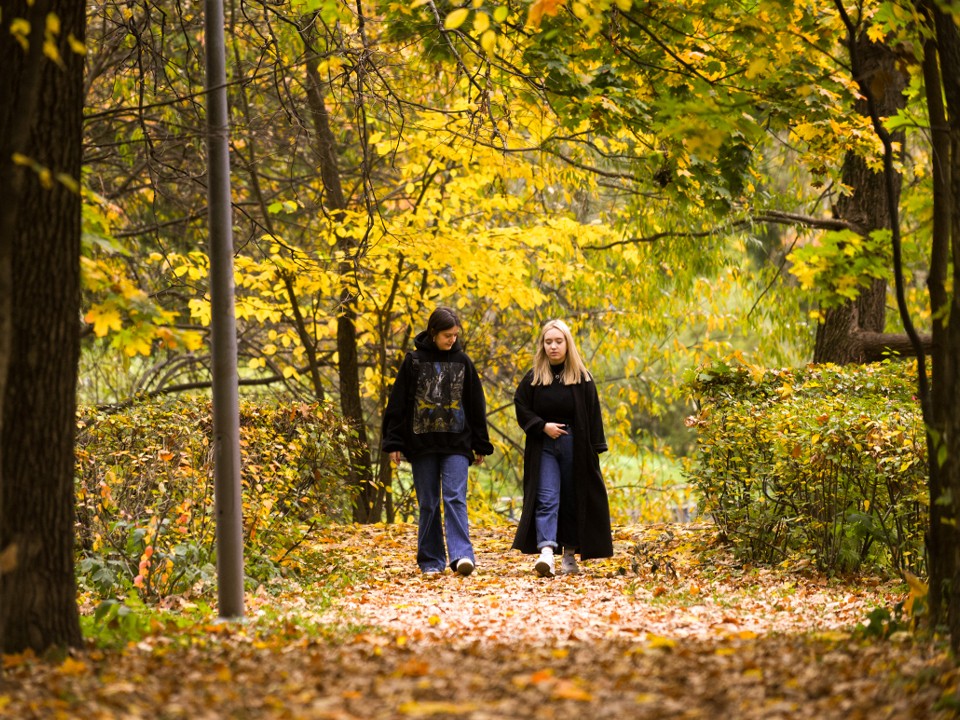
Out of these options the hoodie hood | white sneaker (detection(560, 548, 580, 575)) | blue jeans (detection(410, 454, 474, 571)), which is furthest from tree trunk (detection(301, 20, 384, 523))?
white sneaker (detection(560, 548, 580, 575))

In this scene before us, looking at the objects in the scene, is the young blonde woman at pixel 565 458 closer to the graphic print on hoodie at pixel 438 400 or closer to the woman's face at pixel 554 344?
the woman's face at pixel 554 344

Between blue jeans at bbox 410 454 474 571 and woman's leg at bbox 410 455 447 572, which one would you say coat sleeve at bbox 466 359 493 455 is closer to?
blue jeans at bbox 410 454 474 571

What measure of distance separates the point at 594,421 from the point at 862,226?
498cm

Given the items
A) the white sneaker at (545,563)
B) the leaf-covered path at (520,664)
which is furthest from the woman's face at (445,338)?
the leaf-covered path at (520,664)

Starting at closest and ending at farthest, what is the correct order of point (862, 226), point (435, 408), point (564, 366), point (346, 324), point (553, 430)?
point (435, 408) → point (553, 430) → point (564, 366) → point (862, 226) → point (346, 324)

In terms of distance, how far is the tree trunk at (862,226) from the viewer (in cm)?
1211

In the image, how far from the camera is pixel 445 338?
848cm

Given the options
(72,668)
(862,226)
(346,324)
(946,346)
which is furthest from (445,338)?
(862,226)

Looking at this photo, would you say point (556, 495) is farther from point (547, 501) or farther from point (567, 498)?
point (567, 498)

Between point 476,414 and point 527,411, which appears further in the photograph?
point 527,411

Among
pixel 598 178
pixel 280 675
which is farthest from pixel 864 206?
pixel 280 675

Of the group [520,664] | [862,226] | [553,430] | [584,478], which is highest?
[862,226]

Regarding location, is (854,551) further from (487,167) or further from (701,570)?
(487,167)

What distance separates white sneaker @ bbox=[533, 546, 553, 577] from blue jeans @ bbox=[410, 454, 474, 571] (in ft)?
1.66
